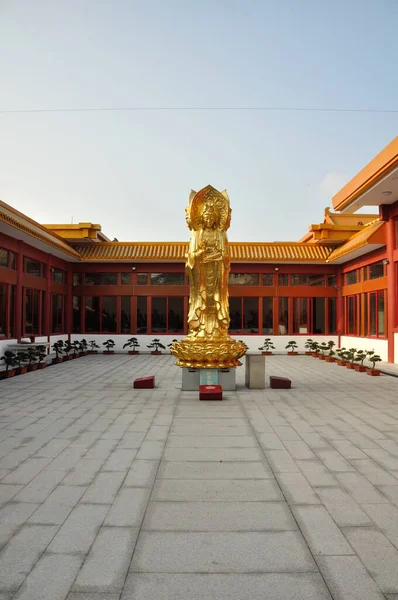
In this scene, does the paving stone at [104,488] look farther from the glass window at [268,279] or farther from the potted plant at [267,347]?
the glass window at [268,279]

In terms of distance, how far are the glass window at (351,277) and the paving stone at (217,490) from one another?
1540cm

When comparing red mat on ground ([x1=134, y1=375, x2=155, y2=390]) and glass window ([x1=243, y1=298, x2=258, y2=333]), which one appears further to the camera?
glass window ([x1=243, y1=298, x2=258, y2=333])

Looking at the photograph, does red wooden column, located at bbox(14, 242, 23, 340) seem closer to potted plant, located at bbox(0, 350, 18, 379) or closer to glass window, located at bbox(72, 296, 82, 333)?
potted plant, located at bbox(0, 350, 18, 379)

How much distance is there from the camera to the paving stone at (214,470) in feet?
14.0

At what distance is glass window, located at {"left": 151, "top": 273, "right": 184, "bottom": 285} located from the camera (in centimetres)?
2039

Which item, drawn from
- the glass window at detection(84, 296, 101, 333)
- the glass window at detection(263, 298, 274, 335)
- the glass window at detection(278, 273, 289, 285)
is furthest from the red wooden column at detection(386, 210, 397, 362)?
the glass window at detection(84, 296, 101, 333)

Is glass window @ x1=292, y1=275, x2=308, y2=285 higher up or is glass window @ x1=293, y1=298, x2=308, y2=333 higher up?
glass window @ x1=292, y1=275, x2=308, y2=285

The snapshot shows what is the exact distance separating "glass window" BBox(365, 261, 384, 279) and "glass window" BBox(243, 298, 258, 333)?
17.1ft

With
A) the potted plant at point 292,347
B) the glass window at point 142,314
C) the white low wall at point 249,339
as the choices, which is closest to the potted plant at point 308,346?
the white low wall at point 249,339

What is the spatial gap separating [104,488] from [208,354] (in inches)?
215

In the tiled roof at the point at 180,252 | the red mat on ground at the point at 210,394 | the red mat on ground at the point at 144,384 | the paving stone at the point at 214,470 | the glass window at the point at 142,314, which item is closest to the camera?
the paving stone at the point at 214,470

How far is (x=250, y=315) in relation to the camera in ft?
67.1

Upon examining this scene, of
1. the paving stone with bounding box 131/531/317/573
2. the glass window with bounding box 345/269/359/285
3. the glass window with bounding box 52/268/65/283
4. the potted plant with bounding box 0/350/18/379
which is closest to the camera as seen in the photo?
the paving stone with bounding box 131/531/317/573

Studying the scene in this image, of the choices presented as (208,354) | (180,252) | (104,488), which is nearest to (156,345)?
(180,252)
